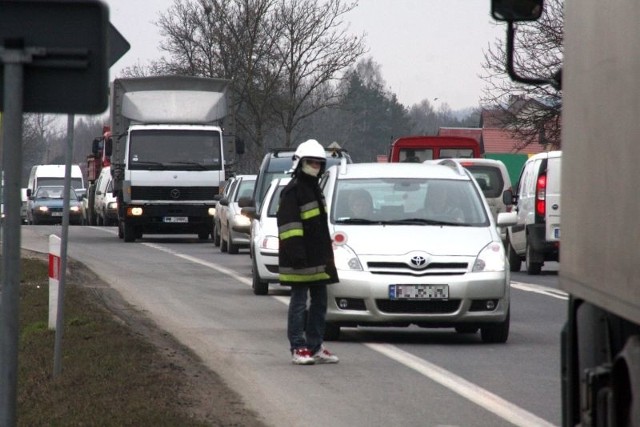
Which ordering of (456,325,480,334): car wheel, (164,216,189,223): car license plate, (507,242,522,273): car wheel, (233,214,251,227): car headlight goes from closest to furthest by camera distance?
(456,325,480,334): car wheel
(507,242,522,273): car wheel
(233,214,251,227): car headlight
(164,216,189,223): car license plate

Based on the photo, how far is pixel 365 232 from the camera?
1426 centimetres

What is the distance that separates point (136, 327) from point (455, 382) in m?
4.88

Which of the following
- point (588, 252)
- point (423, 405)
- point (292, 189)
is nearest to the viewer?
point (588, 252)

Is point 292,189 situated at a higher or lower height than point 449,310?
higher

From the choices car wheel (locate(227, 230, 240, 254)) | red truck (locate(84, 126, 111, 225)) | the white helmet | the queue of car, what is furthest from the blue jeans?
red truck (locate(84, 126, 111, 225))

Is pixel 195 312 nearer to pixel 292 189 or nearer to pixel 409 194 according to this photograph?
pixel 409 194

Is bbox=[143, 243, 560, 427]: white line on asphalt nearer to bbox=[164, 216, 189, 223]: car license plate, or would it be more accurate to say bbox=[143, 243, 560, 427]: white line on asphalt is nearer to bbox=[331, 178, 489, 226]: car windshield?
bbox=[331, 178, 489, 226]: car windshield

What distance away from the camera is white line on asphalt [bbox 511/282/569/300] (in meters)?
20.4

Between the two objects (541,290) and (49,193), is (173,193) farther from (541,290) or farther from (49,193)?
(49,193)

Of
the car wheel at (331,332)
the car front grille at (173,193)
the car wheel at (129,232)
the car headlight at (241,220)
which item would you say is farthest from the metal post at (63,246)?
the car wheel at (129,232)

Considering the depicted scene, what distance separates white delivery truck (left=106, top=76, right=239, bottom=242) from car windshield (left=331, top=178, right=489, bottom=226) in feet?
68.1

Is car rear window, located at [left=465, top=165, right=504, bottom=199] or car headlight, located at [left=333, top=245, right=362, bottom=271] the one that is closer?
car headlight, located at [left=333, top=245, right=362, bottom=271]

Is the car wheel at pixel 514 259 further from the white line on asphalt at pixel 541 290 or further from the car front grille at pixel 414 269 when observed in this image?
the car front grille at pixel 414 269

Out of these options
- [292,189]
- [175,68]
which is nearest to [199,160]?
[292,189]
